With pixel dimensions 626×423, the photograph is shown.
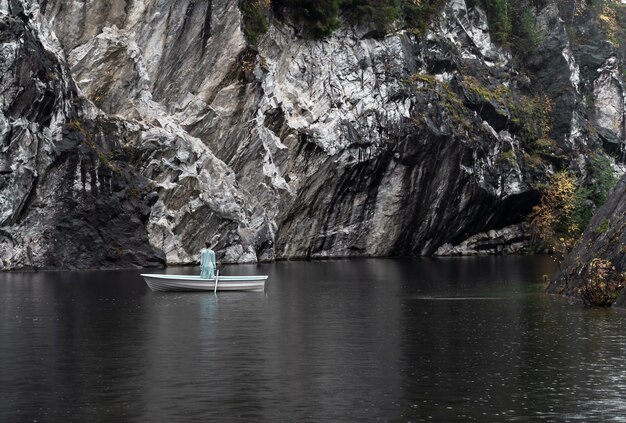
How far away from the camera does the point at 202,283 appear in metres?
54.9

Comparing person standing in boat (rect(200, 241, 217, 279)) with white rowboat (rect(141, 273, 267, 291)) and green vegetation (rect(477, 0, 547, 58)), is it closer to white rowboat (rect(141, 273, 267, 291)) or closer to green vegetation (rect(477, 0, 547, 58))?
white rowboat (rect(141, 273, 267, 291))

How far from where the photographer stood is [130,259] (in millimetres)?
73875

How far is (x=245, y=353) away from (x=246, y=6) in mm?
63398

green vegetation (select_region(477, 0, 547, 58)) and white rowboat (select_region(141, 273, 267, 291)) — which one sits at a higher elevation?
green vegetation (select_region(477, 0, 547, 58))

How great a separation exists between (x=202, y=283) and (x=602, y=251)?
65.1 ft

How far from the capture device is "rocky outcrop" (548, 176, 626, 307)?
44.5 metres

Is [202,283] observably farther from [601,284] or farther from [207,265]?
[601,284]

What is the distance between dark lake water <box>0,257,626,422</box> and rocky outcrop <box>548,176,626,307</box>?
1.61 metres

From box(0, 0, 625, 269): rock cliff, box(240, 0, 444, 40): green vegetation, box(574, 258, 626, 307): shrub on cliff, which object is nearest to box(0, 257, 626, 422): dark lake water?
box(574, 258, 626, 307): shrub on cliff

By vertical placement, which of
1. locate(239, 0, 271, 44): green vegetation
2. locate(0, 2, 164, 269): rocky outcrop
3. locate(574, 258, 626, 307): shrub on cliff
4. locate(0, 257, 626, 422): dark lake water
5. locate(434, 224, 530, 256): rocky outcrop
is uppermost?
locate(239, 0, 271, 44): green vegetation

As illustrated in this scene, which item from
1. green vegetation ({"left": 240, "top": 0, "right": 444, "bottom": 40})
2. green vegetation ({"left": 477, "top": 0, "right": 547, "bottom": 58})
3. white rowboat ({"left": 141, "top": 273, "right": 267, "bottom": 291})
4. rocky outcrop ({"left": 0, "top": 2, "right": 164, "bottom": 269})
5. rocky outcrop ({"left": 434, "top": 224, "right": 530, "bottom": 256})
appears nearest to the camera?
white rowboat ({"left": 141, "top": 273, "right": 267, "bottom": 291})

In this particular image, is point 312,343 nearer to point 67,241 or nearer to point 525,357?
point 525,357

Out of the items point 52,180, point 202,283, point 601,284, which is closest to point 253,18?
point 52,180

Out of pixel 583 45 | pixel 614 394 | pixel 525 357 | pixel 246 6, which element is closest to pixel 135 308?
pixel 525 357
